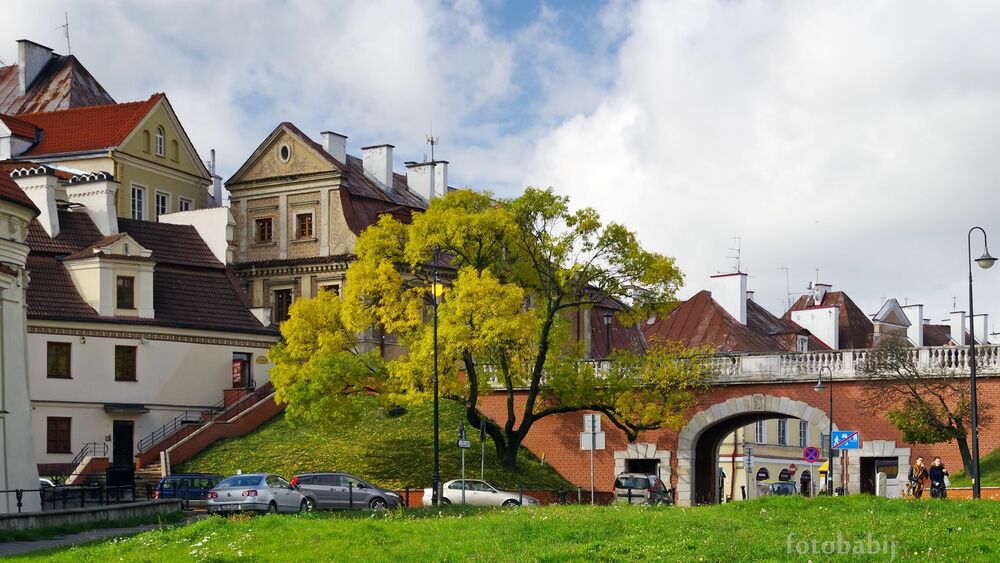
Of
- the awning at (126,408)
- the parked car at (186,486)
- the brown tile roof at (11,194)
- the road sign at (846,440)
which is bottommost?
the parked car at (186,486)

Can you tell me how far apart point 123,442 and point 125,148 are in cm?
1581

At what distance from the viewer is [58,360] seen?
6306 cm

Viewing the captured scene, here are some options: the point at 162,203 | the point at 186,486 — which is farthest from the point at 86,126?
the point at 186,486

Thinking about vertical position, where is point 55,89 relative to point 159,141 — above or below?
above

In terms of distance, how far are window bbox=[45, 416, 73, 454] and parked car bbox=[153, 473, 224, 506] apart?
42.4 ft

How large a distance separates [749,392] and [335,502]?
20.5 m

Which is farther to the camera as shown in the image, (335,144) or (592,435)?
(335,144)

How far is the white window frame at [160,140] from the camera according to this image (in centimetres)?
7606

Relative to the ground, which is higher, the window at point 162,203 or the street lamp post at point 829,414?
the window at point 162,203

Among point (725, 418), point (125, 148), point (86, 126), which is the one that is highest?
point (86, 126)

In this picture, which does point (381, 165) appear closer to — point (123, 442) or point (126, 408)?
point (126, 408)

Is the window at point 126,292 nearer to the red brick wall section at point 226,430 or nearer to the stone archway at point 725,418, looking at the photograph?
the red brick wall section at point 226,430

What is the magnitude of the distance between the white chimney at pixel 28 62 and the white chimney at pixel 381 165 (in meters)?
18.3

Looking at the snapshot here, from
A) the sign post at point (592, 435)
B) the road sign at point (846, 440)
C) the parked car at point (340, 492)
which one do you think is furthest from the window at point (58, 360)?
the road sign at point (846, 440)
